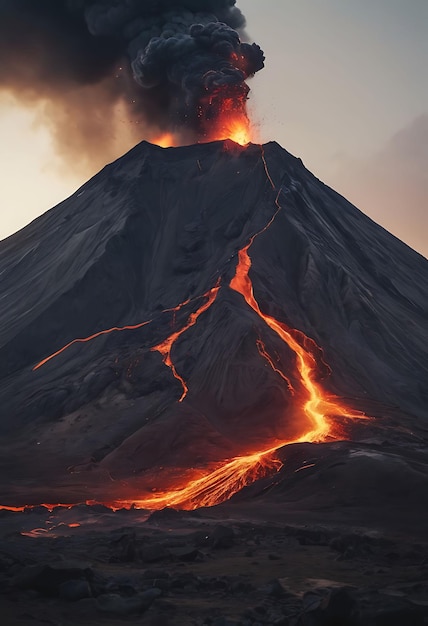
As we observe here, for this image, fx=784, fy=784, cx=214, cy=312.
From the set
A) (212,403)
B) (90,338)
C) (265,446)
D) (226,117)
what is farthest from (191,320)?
(226,117)

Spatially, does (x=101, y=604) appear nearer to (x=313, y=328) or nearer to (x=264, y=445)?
(x=264, y=445)

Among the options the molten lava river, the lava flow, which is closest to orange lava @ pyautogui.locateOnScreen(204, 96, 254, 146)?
the lava flow

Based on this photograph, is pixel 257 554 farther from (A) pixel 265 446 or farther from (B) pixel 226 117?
(B) pixel 226 117

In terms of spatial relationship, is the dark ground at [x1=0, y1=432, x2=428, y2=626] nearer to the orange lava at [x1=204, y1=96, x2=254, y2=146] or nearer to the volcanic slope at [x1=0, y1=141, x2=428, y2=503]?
the volcanic slope at [x1=0, y1=141, x2=428, y2=503]

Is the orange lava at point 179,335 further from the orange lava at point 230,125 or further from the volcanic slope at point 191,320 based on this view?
the orange lava at point 230,125

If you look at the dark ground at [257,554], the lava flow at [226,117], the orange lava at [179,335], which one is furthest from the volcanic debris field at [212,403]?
the lava flow at [226,117]

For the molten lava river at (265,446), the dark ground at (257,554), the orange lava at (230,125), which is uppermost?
the orange lava at (230,125)
